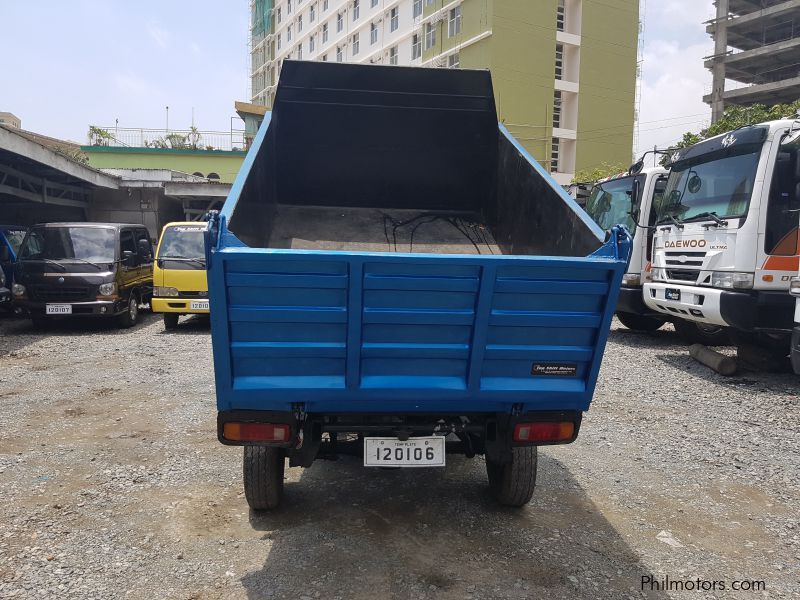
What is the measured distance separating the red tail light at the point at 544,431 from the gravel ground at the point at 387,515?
62cm

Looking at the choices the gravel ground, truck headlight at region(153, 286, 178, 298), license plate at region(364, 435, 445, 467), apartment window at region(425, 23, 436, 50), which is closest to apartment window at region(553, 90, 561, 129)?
apartment window at region(425, 23, 436, 50)

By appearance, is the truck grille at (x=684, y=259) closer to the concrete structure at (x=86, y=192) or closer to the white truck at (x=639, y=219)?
the white truck at (x=639, y=219)

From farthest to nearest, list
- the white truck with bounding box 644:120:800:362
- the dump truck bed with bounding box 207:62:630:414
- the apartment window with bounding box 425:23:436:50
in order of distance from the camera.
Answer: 1. the apartment window with bounding box 425:23:436:50
2. the white truck with bounding box 644:120:800:362
3. the dump truck bed with bounding box 207:62:630:414

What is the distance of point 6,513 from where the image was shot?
11.5 ft

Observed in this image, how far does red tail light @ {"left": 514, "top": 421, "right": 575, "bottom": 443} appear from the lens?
120 inches

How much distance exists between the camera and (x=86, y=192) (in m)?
17.8

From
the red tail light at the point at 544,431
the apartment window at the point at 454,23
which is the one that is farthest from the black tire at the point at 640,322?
the apartment window at the point at 454,23

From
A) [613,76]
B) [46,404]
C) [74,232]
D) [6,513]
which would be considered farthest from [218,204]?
[613,76]

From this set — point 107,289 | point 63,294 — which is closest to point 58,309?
point 63,294

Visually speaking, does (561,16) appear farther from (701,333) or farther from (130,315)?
(130,315)

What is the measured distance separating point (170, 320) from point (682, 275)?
8070mm

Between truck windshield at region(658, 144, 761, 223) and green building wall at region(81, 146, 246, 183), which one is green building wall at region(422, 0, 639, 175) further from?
truck windshield at region(658, 144, 761, 223)

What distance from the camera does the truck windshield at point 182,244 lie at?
34.1ft

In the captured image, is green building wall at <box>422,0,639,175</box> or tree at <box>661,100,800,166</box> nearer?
tree at <box>661,100,800,166</box>
